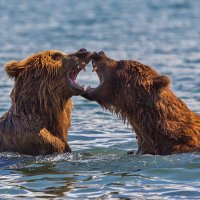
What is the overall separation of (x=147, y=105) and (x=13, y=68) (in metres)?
1.75

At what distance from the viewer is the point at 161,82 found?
36.7ft

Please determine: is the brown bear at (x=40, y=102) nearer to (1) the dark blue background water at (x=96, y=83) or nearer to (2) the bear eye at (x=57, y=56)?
(2) the bear eye at (x=57, y=56)

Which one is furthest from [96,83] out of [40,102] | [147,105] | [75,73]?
[147,105]

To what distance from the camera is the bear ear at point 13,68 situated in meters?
11.4

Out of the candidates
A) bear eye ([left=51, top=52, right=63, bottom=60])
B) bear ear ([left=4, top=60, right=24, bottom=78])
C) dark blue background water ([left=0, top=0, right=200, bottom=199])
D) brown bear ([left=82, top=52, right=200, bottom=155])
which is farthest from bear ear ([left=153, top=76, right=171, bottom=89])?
bear ear ([left=4, top=60, right=24, bottom=78])

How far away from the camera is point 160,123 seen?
1120cm

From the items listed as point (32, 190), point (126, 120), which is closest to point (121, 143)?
point (126, 120)

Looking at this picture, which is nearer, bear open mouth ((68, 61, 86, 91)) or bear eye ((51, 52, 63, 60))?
bear open mouth ((68, 61, 86, 91))

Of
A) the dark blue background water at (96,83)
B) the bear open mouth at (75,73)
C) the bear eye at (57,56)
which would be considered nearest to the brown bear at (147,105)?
the bear open mouth at (75,73)

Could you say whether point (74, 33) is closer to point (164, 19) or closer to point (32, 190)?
point (164, 19)

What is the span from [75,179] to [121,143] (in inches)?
116

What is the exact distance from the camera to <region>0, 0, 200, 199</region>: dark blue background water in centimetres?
1030

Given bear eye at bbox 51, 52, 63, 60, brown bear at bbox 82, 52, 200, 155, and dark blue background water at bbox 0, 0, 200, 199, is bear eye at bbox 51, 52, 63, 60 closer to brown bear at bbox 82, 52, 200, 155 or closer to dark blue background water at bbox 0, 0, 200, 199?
brown bear at bbox 82, 52, 200, 155

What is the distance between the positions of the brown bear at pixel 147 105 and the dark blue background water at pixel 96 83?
0.25m
